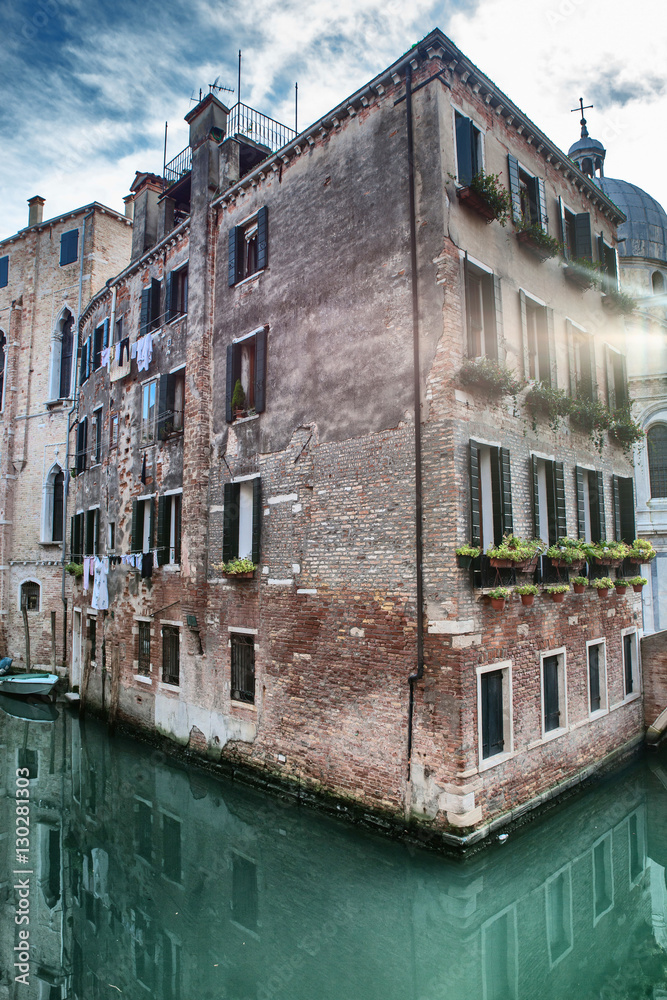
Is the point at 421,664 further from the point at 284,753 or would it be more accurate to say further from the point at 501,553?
the point at 284,753

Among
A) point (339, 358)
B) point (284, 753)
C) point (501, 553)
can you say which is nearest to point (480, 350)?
point (339, 358)

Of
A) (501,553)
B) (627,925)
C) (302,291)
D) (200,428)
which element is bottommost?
(627,925)

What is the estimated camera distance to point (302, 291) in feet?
36.5

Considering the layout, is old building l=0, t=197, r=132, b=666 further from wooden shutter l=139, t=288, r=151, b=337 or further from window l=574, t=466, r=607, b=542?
window l=574, t=466, r=607, b=542

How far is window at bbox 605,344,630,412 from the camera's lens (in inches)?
527

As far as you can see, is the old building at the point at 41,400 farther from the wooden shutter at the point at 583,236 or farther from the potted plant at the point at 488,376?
the potted plant at the point at 488,376

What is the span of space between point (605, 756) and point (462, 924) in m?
5.72

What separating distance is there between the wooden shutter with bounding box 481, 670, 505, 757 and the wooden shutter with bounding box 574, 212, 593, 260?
28.0 feet

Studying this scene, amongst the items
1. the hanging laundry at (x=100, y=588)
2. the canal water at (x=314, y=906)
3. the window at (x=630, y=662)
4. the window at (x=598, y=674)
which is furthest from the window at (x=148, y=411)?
the window at (x=630, y=662)

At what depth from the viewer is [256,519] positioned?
38.0ft

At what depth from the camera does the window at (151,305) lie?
15.5 metres

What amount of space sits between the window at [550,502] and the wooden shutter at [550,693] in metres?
2.02

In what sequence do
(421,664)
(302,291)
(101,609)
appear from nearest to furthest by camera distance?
(421,664), (302,291), (101,609)

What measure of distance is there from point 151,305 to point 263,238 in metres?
4.78
